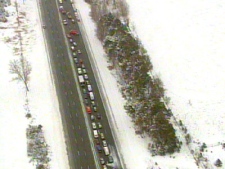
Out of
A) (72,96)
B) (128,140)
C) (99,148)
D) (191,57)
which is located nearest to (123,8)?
(191,57)

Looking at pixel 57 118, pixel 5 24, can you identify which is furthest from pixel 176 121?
pixel 5 24

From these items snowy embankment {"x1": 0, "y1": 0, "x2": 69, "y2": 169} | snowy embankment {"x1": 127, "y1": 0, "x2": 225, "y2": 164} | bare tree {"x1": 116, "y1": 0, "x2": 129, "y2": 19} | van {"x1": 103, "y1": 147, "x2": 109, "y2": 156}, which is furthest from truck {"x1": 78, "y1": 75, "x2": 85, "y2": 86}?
bare tree {"x1": 116, "y1": 0, "x2": 129, "y2": 19}

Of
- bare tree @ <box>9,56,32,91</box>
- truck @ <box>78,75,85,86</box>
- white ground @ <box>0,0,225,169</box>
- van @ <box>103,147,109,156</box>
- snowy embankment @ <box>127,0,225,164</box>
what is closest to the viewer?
van @ <box>103,147,109,156</box>

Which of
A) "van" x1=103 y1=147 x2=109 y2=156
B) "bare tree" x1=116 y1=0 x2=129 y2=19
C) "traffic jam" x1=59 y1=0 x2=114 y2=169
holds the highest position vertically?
"bare tree" x1=116 y1=0 x2=129 y2=19

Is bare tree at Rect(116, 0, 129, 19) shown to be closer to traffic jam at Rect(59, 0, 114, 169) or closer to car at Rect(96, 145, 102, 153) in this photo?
traffic jam at Rect(59, 0, 114, 169)

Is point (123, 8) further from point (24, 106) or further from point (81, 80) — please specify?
point (24, 106)

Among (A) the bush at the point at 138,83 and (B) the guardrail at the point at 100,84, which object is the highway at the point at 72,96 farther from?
(A) the bush at the point at 138,83

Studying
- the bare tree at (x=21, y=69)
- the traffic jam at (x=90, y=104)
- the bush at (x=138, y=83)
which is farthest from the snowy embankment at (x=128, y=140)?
the bare tree at (x=21, y=69)
